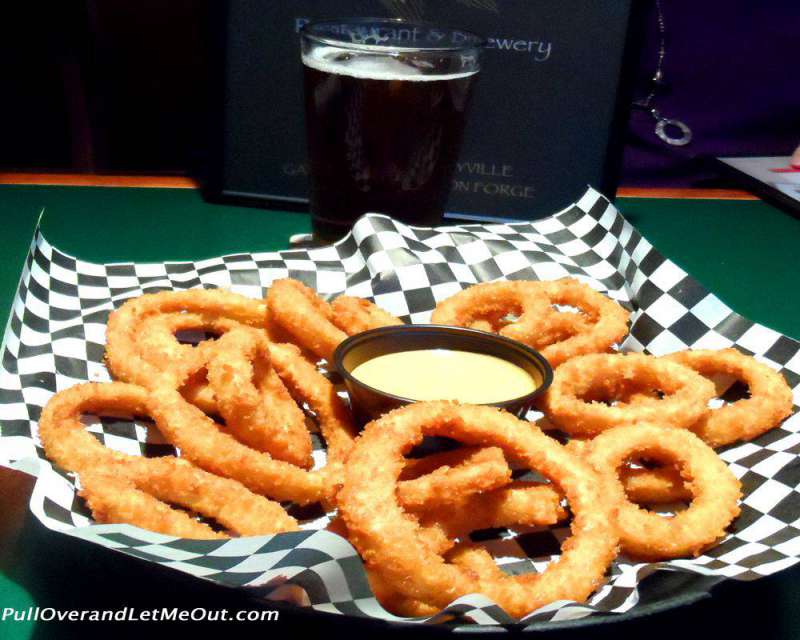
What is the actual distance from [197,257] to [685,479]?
1.38 metres

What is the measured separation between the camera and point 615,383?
1.64m

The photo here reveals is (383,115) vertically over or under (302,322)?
over

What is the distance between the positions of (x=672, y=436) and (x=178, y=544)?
2.72ft

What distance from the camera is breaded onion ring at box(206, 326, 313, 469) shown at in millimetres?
1327

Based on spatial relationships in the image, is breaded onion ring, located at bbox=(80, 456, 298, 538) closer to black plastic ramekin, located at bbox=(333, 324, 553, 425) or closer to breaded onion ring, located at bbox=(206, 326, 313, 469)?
breaded onion ring, located at bbox=(206, 326, 313, 469)

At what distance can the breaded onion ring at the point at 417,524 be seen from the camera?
1.04 m

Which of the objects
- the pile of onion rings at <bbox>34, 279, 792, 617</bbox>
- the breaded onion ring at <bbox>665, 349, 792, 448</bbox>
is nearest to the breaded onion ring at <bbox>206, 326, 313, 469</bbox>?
the pile of onion rings at <bbox>34, 279, 792, 617</bbox>

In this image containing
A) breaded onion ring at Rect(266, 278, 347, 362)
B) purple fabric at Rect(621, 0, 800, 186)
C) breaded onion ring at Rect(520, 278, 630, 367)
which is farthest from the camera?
purple fabric at Rect(621, 0, 800, 186)

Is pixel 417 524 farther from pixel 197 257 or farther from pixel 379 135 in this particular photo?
pixel 197 257

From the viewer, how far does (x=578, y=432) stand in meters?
1.52

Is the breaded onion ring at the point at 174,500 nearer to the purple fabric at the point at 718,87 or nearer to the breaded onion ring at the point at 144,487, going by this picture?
the breaded onion ring at the point at 144,487

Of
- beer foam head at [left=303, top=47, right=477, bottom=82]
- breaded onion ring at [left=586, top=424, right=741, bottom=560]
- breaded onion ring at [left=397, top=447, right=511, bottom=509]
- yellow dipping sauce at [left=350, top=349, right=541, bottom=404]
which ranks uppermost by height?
beer foam head at [left=303, top=47, right=477, bottom=82]

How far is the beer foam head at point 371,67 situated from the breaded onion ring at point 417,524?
0.96 metres

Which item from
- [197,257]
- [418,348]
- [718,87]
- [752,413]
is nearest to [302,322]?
[418,348]
